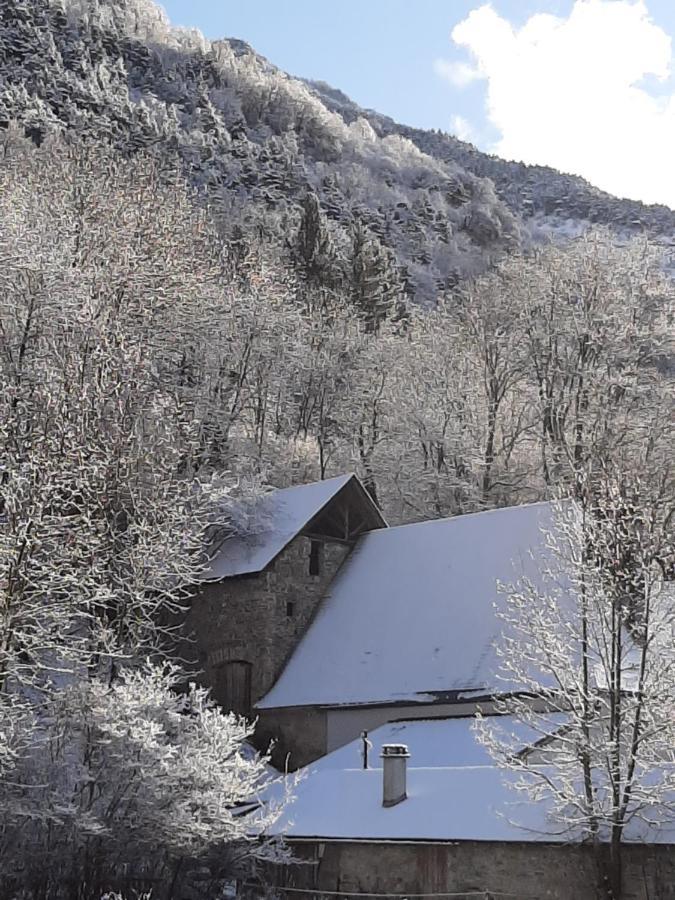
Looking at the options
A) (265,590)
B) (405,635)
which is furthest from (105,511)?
(405,635)

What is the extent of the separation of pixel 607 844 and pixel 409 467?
24.4 meters

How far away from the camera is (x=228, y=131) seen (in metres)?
82.9

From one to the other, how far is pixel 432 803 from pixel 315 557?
11.7 m

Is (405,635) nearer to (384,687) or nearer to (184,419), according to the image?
(384,687)

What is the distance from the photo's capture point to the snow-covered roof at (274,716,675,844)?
621 inches

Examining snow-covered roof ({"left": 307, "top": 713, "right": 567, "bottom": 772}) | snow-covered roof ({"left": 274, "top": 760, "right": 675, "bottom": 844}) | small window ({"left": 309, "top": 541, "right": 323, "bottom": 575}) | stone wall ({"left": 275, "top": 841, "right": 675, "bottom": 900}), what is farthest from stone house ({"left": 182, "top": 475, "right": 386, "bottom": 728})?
stone wall ({"left": 275, "top": 841, "right": 675, "bottom": 900})

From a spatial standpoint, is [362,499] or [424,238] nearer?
[362,499]

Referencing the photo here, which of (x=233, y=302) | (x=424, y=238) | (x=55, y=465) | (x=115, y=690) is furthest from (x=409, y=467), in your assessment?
(x=424, y=238)

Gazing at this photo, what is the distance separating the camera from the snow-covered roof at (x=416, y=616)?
23.6 m

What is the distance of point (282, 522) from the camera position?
28.3 m

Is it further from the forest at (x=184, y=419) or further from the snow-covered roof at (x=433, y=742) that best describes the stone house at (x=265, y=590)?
the snow-covered roof at (x=433, y=742)

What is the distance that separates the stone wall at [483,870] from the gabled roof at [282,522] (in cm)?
1022

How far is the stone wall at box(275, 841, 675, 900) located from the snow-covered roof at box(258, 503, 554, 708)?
5751 millimetres

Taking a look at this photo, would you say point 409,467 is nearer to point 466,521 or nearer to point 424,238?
point 466,521
